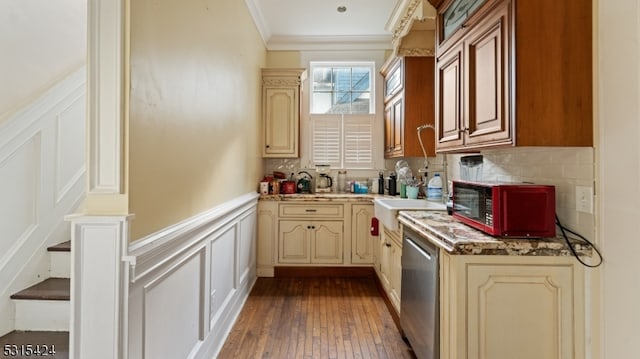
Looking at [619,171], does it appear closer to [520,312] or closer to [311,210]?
[520,312]

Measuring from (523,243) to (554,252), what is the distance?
13 centimetres

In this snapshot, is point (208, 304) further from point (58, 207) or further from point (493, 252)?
point (493, 252)

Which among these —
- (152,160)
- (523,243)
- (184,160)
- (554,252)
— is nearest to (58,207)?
(184,160)

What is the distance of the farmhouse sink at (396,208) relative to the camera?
228 centimetres

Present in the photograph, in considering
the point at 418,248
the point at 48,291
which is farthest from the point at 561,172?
the point at 48,291

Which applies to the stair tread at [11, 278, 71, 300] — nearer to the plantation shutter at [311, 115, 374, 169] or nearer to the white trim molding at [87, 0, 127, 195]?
the white trim molding at [87, 0, 127, 195]

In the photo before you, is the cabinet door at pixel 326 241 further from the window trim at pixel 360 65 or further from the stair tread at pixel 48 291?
the stair tread at pixel 48 291

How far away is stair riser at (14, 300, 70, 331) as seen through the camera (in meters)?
1.61

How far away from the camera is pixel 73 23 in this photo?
222cm

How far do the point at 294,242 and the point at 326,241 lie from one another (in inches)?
14.4

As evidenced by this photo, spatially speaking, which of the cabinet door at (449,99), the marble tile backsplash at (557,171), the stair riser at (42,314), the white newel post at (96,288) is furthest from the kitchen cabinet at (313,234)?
the white newel post at (96,288)

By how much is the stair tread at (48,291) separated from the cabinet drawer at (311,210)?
2.03 meters

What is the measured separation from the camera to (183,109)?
60.6 inches

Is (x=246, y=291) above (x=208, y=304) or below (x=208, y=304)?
below
